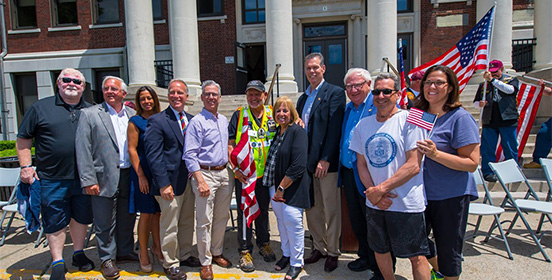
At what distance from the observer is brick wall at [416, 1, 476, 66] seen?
12961mm

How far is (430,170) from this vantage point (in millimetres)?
2545

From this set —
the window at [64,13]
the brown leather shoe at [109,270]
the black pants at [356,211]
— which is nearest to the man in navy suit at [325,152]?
the black pants at [356,211]

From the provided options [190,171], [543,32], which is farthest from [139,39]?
[543,32]

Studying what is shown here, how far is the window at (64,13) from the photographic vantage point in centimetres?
1528

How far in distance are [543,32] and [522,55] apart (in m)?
1.83

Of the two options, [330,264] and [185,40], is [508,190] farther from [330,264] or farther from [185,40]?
[185,40]

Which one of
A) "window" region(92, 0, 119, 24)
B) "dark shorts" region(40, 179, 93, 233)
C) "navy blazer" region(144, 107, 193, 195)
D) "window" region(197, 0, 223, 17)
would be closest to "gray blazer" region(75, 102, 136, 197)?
"dark shorts" region(40, 179, 93, 233)

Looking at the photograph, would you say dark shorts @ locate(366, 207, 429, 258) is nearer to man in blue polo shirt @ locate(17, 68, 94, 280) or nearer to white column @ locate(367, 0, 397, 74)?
man in blue polo shirt @ locate(17, 68, 94, 280)

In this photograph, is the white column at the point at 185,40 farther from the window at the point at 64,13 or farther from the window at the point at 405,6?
the window at the point at 405,6

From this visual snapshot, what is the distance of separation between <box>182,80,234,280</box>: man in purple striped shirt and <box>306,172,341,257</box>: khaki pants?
99cm

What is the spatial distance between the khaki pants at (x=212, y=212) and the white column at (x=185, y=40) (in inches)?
309

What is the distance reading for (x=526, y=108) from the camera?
6.18 meters

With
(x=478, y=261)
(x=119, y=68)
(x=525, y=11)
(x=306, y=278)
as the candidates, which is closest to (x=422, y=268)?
(x=306, y=278)

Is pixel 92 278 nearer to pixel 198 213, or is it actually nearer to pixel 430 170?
pixel 198 213
